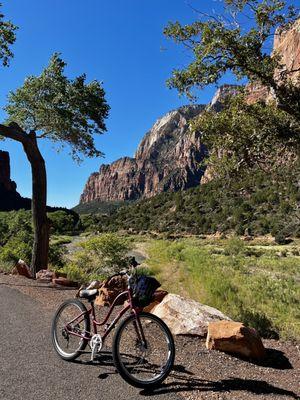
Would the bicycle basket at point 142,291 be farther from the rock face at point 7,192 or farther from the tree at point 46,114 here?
the rock face at point 7,192

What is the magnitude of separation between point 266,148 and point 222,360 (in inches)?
185

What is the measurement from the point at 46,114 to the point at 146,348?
1265cm

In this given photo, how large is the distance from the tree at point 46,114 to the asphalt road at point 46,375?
26.7ft

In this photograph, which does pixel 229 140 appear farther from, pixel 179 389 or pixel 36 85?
pixel 36 85

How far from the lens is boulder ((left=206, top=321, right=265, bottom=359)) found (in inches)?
256

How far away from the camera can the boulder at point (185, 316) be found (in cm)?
734

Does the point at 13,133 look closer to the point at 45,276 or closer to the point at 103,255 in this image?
the point at 45,276

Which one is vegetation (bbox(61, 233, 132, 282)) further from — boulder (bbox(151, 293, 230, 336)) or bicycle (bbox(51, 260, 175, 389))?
bicycle (bbox(51, 260, 175, 389))

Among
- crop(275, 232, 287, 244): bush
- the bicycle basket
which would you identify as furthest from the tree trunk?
crop(275, 232, 287, 244): bush

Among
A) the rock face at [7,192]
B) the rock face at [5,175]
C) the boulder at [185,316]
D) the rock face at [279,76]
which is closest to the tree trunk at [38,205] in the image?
the boulder at [185,316]

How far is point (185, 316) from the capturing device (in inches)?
302

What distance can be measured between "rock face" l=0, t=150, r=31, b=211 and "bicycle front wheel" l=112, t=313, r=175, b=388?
12913 centimetres

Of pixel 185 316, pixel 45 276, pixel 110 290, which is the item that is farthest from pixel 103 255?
pixel 185 316

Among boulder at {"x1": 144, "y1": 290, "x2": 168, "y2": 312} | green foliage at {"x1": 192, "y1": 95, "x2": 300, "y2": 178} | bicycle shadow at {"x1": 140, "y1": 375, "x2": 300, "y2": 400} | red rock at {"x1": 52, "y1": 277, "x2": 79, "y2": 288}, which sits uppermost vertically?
green foliage at {"x1": 192, "y1": 95, "x2": 300, "y2": 178}
